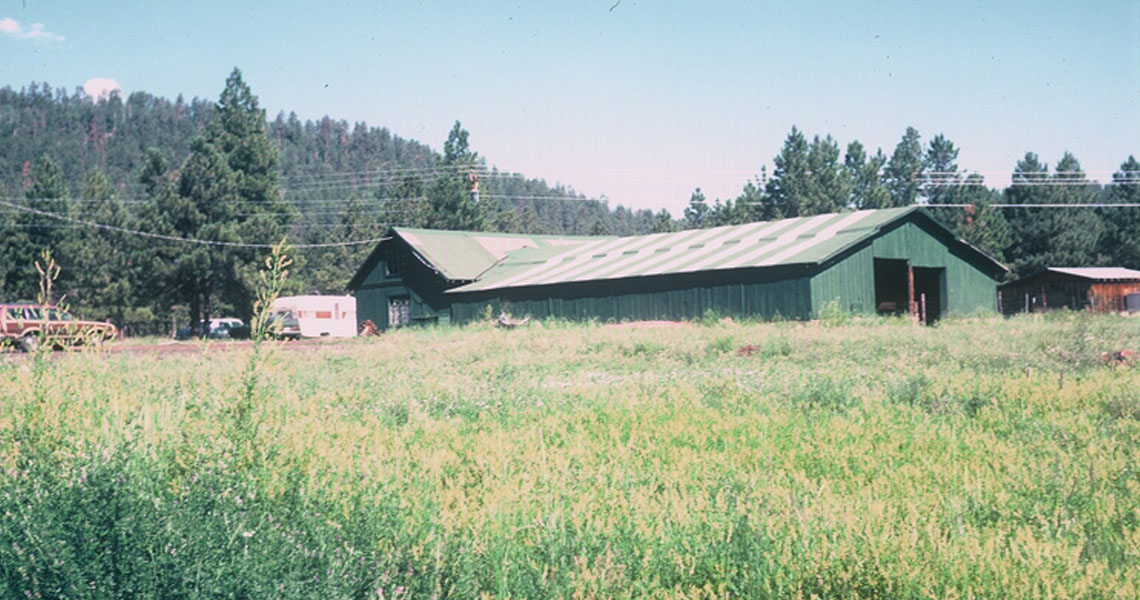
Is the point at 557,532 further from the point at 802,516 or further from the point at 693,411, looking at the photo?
the point at 693,411

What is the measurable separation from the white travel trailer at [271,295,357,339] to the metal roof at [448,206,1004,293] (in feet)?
49.1

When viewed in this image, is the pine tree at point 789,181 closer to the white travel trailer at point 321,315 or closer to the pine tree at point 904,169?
the pine tree at point 904,169

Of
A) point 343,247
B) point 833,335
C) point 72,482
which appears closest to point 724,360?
point 833,335

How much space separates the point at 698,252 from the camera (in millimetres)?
35750

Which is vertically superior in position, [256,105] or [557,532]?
[256,105]

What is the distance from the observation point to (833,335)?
18.4 meters

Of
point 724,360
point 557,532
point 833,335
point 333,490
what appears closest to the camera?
point 557,532

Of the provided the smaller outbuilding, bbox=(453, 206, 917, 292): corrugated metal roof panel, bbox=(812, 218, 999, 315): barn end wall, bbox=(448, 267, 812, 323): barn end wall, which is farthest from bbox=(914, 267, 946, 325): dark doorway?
the smaller outbuilding

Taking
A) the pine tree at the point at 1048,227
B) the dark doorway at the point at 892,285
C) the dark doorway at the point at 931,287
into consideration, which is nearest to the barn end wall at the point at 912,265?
the dark doorway at the point at 931,287

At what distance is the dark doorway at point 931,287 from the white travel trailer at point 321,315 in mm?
32255

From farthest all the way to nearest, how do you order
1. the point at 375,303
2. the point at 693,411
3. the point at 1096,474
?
1. the point at 375,303
2. the point at 693,411
3. the point at 1096,474

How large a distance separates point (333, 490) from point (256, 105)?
53908mm

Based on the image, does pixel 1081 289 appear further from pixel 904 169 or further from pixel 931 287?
pixel 904 169

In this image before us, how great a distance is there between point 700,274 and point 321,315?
101ft
